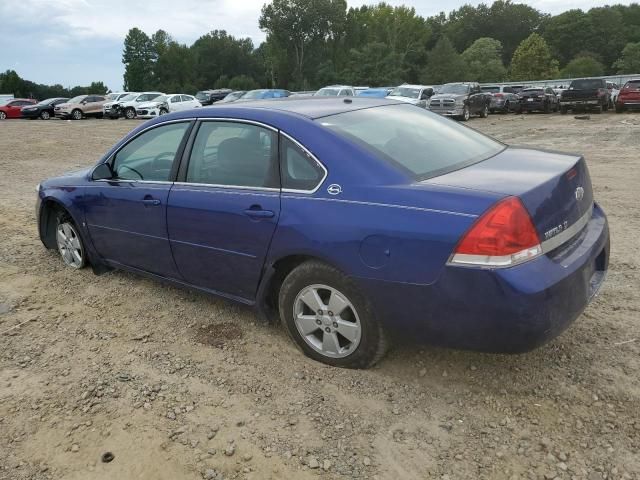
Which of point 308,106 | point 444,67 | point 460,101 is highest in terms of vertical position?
point 444,67

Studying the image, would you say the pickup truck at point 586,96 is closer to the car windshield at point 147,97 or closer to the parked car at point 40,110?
the car windshield at point 147,97

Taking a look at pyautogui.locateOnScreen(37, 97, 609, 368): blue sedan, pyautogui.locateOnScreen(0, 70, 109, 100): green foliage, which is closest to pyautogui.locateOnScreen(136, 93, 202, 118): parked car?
pyautogui.locateOnScreen(37, 97, 609, 368): blue sedan

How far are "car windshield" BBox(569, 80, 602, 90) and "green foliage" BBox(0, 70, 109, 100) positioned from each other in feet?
194

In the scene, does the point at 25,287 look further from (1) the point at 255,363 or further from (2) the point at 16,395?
(1) the point at 255,363

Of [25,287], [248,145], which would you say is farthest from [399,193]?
[25,287]

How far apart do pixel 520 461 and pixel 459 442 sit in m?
0.28

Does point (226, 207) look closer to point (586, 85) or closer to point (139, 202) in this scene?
point (139, 202)

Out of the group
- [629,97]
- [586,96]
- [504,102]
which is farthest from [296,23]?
[629,97]

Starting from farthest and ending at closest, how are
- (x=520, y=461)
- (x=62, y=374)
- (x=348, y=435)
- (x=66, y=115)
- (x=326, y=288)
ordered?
(x=66, y=115) < (x=62, y=374) < (x=326, y=288) < (x=348, y=435) < (x=520, y=461)

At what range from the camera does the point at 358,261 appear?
9.55 ft

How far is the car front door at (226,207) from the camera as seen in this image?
338 cm

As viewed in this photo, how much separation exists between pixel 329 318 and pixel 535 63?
73.2 metres

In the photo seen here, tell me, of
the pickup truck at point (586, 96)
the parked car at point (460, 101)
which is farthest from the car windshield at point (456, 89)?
the pickup truck at point (586, 96)

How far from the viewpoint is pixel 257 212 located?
334 centimetres
